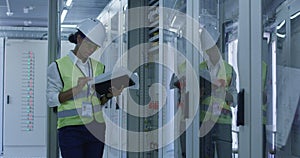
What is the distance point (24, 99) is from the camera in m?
8.38

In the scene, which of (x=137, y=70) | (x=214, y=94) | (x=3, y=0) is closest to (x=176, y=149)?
(x=214, y=94)

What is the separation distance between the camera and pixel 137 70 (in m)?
5.19

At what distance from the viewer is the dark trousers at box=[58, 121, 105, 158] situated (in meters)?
3.27

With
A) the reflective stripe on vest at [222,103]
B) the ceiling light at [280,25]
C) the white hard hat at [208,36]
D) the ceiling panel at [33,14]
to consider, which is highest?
the ceiling panel at [33,14]

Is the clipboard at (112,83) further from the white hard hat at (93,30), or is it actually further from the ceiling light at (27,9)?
the ceiling light at (27,9)

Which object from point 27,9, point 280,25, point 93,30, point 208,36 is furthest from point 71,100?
point 27,9

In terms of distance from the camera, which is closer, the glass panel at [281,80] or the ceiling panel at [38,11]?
the glass panel at [281,80]

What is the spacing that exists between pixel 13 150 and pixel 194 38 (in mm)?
6043

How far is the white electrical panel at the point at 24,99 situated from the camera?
27.2ft

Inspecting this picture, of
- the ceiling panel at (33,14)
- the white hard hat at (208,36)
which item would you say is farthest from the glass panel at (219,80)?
the ceiling panel at (33,14)

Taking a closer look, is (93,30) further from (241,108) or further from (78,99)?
(241,108)

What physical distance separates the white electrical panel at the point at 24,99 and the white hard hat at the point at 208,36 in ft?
18.6

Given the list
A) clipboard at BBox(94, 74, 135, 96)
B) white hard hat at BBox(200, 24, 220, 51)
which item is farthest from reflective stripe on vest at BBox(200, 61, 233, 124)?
clipboard at BBox(94, 74, 135, 96)

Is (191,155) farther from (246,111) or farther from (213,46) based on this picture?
(246,111)
